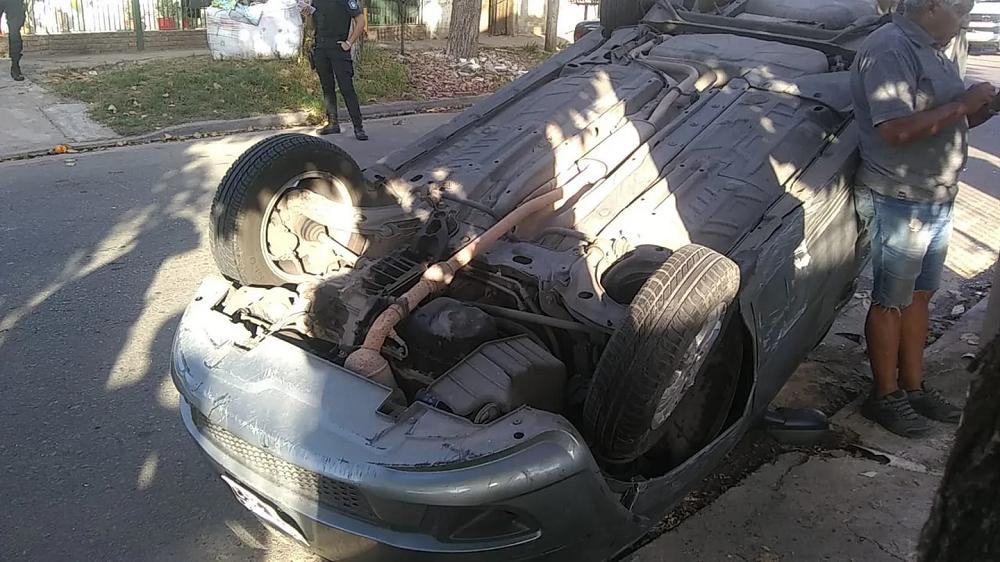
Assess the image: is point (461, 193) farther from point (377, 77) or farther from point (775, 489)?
point (377, 77)

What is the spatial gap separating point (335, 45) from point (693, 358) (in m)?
7.64

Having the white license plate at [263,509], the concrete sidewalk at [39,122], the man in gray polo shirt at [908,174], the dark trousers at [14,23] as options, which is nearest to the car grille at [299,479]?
the white license plate at [263,509]

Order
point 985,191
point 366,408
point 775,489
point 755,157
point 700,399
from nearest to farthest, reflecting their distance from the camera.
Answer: point 366,408 → point 700,399 → point 775,489 → point 755,157 → point 985,191

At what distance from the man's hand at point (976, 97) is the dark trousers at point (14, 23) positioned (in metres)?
11.9

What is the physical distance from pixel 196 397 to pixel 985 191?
741 cm

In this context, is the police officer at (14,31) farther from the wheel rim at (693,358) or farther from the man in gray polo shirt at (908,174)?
the wheel rim at (693,358)

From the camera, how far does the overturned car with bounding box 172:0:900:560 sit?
8.13 feet

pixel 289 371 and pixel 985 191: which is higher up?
pixel 289 371

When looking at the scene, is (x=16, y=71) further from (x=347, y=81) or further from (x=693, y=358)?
(x=693, y=358)

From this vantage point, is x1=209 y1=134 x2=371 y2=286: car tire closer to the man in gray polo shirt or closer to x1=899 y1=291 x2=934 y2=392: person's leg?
the man in gray polo shirt

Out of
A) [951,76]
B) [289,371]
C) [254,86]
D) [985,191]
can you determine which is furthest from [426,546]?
[254,86]

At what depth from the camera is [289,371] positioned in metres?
2.78

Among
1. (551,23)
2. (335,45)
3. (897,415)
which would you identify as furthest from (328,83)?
(897,415)

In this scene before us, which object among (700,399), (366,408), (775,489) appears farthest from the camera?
(775,489)
